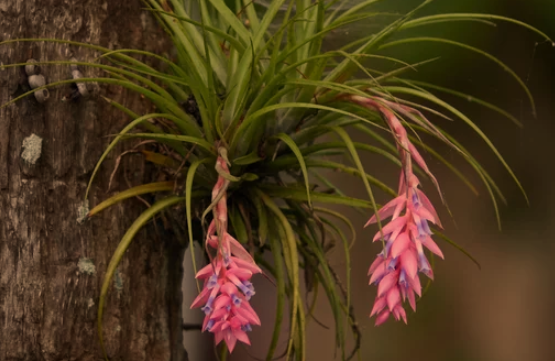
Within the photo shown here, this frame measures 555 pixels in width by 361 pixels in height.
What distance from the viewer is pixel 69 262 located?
794 millimetres

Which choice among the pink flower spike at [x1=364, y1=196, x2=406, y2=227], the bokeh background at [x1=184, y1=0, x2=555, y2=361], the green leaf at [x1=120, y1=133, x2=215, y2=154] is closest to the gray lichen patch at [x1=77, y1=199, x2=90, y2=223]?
the green leaf at [x1=120, y1=133, x2=215, y2=154]

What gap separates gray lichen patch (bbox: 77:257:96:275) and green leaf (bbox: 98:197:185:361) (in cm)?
3

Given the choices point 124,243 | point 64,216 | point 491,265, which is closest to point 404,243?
point 124,243

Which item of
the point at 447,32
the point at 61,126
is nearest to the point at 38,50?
the point at 61,126

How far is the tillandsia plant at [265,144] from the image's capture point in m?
0.66

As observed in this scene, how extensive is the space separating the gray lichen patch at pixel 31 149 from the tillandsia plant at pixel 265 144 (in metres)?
0.08

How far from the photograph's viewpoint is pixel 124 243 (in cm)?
74

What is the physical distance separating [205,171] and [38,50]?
25cm

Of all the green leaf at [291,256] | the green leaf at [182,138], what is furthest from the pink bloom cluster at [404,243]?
the green leaf at [182,138]

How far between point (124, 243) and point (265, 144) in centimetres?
21

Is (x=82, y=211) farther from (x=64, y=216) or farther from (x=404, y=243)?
(x=404, y=243)

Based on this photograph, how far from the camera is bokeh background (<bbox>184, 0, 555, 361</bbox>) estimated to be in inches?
59.8

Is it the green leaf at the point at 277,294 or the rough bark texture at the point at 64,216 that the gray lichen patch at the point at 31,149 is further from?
the green leaf at the point at 277,294

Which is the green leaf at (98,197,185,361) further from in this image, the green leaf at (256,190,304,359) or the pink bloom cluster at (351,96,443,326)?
the pink bloom cluster at (351,96,443,326)
